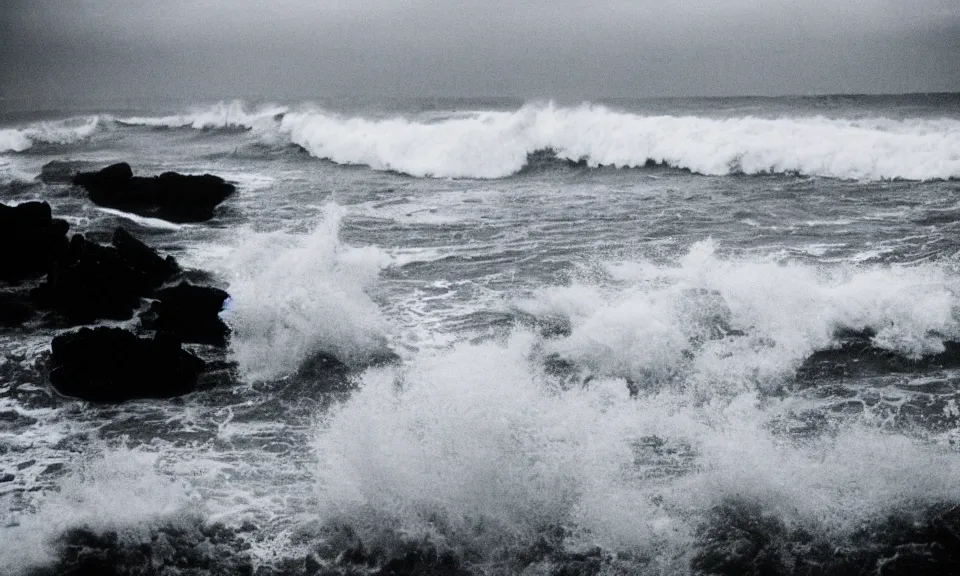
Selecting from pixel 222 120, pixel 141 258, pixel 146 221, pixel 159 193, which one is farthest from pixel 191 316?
pixel 222 120

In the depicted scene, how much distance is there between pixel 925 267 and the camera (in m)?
9.25

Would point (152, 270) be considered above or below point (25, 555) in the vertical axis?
above

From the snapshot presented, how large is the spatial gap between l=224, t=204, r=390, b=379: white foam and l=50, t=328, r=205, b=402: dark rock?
30.1 inches

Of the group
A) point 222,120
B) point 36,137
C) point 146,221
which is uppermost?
point 222,120

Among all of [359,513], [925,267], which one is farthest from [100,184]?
[925,267]

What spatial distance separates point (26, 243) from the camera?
10.2 metres

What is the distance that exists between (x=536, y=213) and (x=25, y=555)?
11290 millimetres

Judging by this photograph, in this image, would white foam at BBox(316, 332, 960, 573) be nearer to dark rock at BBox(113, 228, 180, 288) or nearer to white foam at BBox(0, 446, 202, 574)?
white foam at BBox(0, 446, 202, 574)

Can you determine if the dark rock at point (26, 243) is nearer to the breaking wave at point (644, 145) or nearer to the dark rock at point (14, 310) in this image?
the dark rock at point (14, 310)

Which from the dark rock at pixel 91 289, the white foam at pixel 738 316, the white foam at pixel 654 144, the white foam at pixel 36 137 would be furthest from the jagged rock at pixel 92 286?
the white foam at pixel 36 137

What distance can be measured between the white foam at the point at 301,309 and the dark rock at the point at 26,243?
2602mm

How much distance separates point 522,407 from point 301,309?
336cm

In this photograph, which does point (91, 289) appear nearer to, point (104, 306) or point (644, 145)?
point (104, 306)

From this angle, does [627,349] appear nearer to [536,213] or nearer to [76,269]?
[76,269]
